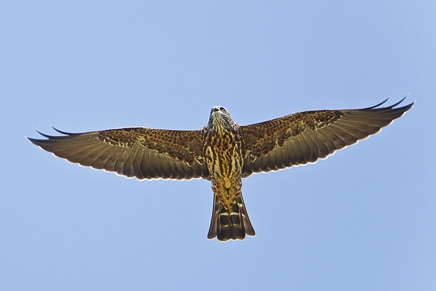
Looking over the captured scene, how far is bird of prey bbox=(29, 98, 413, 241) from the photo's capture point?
20.7 m

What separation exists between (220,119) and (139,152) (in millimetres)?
2205

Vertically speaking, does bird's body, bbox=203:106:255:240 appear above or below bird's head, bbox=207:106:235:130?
below

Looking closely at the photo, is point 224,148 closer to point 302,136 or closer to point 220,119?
point 220,119

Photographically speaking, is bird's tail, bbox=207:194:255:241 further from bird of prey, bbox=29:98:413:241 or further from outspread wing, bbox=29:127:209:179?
outspread wing, bbox=29:127:209:179

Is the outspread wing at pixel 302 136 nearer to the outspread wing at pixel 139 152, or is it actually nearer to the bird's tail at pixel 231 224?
the bird's tail at pixel 231 224

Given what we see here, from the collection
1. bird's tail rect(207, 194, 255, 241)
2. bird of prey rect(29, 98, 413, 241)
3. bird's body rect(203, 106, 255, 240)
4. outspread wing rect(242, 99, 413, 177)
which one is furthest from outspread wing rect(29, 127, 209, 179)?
outspread wing rect(242, 99, 413, 177)

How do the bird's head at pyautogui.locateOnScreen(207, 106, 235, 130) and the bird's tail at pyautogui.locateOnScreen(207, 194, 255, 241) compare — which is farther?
the bird's tail at pyautogui.locateOnScreen(207, 194, 255, 241)

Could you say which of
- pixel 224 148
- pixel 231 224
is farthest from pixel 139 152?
pixel 231 224

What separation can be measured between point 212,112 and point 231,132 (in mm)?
598

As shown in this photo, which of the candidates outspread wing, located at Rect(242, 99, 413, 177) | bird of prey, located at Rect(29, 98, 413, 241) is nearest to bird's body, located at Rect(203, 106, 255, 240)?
bird of prey, located at Rect(29, 98, 413, 241)

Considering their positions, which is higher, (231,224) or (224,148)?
(224,148)

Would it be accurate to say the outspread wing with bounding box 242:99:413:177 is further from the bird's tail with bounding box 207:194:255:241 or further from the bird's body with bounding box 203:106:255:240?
the bird's tail with bounding box 207:194:255:241

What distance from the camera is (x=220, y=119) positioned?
20453 mm

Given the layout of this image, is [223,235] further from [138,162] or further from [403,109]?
[403,109]
